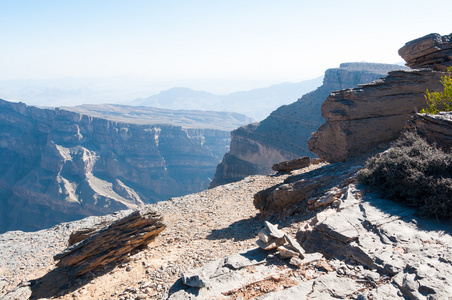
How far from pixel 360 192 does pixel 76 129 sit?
12938 cm

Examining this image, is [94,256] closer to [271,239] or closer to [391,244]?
[271,239]

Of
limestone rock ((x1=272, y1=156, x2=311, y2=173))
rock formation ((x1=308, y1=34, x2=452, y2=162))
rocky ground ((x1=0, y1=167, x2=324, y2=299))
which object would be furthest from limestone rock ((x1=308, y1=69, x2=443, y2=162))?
rocky ground ((x1=0, y1=167, x2=324, y2=299))

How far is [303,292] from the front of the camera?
5672 mm

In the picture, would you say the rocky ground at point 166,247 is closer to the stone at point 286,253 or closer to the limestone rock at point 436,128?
the stone at point 286,253

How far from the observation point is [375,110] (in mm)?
15859

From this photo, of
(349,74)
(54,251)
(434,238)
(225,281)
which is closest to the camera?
(225,281)

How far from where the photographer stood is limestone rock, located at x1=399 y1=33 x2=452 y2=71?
18650 millimetres

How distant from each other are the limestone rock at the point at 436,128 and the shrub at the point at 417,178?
3.16 ft

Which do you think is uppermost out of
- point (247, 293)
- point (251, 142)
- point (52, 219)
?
point (247, 293)

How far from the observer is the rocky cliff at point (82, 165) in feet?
326

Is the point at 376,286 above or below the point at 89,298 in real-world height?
above

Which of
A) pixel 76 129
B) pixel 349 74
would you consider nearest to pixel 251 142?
pixel 349 74

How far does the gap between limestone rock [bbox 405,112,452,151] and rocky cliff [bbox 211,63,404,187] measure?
55.1 meters

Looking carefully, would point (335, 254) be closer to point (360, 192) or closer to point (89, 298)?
point (360, 192)
